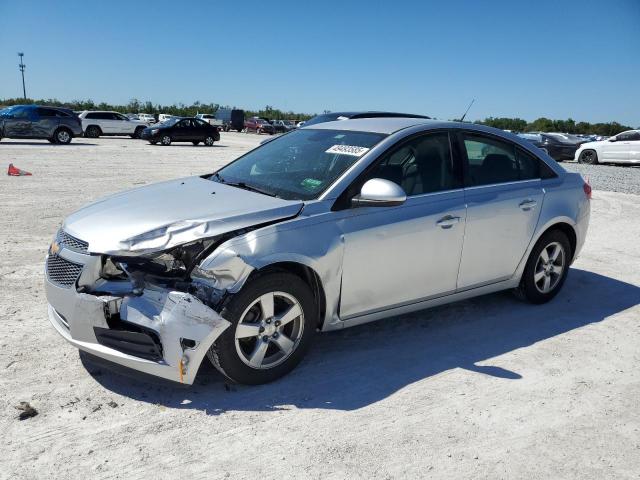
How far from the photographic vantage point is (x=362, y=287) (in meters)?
4.00

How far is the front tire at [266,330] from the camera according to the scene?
11.3ft

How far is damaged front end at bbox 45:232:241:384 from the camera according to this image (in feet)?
10.7

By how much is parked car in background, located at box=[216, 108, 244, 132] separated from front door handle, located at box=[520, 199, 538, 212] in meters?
55.0

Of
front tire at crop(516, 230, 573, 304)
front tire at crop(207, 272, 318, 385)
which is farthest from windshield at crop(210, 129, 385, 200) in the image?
front tire at crop(516, 230, 573, 304)

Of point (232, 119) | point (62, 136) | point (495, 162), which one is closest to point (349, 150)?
point (495, 162)

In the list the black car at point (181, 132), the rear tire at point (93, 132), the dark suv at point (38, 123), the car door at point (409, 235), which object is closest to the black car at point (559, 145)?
the black car at point (181, 132)

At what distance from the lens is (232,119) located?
57.8 meters

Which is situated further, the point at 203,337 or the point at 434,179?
the point at 434,179

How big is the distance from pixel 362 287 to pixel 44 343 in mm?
2356

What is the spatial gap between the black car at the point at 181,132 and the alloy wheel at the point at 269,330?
2750 centimetres

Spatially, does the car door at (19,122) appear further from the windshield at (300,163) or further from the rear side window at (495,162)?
the rear side window at (495,162)

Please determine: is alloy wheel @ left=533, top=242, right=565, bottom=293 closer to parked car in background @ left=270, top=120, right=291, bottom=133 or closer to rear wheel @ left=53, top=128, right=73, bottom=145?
rear wheel @ left=53, top=128, right=73, bottom=145

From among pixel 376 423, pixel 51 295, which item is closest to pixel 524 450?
pixel 376 423

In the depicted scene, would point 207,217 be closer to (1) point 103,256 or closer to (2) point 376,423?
(1) point 103,256
